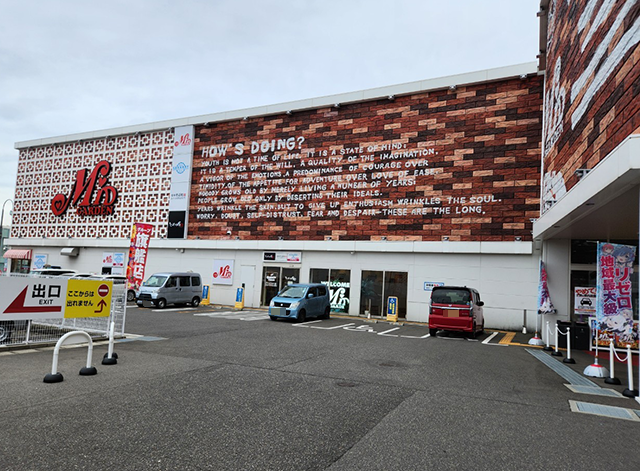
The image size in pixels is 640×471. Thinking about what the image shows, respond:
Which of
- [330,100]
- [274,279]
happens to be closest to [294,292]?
[274,279]

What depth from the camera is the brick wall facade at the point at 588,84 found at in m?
7.63

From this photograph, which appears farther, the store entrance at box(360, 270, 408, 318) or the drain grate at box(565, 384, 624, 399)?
the store entrance at box(360, 270, 408, 318)

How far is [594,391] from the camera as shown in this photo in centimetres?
770

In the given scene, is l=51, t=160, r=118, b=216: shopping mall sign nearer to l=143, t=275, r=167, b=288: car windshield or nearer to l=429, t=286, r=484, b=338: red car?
l=143, t=275, r=167, b=288: car windshield

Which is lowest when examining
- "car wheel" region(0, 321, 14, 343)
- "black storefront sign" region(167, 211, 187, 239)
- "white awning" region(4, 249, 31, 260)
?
"car wheel" region(0, 321, 14, 343)

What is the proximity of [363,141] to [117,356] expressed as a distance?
54.4 feet

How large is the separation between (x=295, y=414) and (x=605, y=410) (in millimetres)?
4489

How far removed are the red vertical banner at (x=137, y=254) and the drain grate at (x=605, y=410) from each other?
22323 mm

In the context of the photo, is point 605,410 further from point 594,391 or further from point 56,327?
point 56,327

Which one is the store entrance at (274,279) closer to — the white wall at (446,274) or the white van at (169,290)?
the white wall at (446,274)

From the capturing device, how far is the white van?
21516 millimetres

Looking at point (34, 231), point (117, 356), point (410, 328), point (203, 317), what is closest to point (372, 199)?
point (410, 328)

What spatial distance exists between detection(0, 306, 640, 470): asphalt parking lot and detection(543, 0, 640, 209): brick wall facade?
4790mm

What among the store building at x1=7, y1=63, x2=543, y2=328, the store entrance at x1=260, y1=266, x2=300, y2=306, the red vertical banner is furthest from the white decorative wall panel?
the store entrance at x1=260, y1=266, x2=300, y2=306
